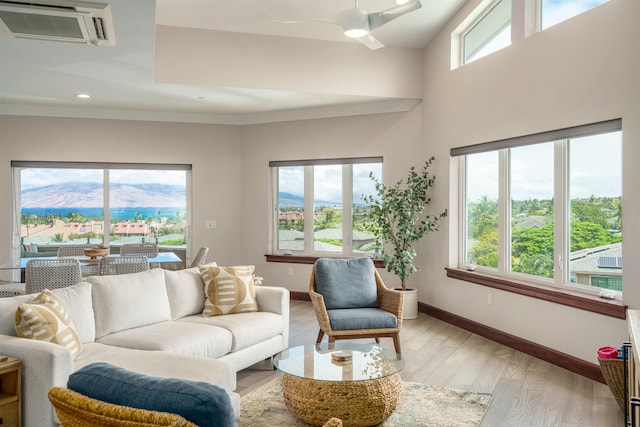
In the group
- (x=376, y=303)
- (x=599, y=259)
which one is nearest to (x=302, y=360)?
(x=376, y=303)

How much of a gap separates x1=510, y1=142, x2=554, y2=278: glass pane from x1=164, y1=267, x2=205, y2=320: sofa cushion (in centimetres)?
308

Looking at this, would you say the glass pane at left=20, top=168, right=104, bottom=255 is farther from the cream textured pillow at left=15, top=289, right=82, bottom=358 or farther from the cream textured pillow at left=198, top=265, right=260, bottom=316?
the cream textured pillow at left=15, top=289, right=82, bottom=358

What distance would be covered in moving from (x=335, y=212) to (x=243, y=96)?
211 centimetres

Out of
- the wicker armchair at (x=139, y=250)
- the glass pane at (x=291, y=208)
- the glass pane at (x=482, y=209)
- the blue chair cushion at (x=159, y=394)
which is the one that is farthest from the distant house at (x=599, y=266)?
the wicker armchair at (x=139, y=250)

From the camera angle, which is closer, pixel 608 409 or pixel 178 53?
pixel 608 409

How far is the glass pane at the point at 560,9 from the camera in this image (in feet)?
13.8

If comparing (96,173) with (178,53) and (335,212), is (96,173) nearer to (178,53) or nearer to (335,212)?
(178,53)

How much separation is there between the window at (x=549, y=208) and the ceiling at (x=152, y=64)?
5.67 ft

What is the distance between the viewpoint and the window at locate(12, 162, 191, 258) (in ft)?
23.7

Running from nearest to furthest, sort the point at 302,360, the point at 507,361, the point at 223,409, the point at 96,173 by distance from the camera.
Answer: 1. the point at 223,409
2. the point at 302,360
3. the point at 507,361
4. the point at 96,173

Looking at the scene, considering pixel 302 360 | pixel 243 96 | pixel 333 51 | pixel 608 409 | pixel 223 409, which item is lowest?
pixel 608 409

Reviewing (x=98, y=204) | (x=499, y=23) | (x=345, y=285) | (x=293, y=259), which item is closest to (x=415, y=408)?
(x=345, y=285)

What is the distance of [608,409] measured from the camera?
345 cm

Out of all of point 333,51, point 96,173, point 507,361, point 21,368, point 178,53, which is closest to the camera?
point 21,368
